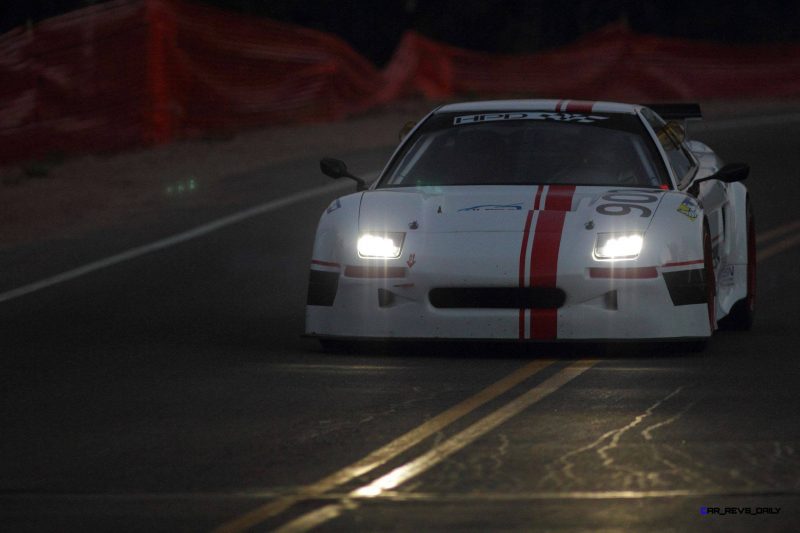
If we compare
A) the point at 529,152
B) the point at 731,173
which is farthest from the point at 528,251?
the point at 731,173

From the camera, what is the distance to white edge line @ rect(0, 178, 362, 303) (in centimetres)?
1359

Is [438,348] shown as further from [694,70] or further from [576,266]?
[694,70]

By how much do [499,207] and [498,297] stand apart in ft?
2.10

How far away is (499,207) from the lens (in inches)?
400

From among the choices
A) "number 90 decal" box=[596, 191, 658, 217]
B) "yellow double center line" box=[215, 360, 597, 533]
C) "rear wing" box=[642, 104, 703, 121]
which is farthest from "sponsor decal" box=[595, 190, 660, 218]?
"rear wing" box=[642, 104, 703, 121]

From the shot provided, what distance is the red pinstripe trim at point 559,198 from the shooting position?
10.1 m

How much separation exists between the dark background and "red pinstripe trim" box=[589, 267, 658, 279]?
3864 cm

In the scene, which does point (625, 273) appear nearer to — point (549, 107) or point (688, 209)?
point (688, 209)

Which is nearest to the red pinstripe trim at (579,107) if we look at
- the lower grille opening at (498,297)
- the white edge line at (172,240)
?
the lower grille opening at (498,297)

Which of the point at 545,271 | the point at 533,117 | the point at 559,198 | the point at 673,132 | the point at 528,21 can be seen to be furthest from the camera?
the point at 528,21

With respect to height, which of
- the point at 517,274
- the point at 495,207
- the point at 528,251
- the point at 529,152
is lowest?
the point at 517,274

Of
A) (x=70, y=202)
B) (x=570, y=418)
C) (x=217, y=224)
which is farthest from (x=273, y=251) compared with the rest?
(x=570, y=418)

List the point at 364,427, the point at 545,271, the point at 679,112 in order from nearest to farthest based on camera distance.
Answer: the point at 364,427
the point at 545,271
the point at 679,112

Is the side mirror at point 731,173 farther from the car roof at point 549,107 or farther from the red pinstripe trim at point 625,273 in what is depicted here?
the red pinstripe trim at point 625,273
